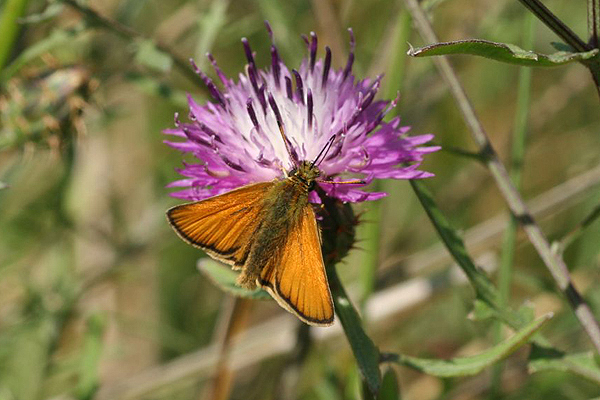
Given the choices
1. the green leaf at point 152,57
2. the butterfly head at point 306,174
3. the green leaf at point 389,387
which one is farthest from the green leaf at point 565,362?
the green leaf at point 152,57

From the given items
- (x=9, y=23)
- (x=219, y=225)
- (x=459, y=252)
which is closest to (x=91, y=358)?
(x=219, y=225)

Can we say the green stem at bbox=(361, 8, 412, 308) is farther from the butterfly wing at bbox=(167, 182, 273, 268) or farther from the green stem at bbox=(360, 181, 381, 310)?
the butterfly wing at bbox=(167, 182, 273, 268)

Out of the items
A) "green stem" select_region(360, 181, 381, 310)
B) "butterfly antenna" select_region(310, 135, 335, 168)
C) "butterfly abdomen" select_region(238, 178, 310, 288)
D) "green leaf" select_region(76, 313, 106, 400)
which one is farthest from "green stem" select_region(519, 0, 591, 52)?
"green leaf" select_region(76, 313, 106, 400)

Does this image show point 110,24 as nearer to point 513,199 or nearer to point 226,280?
point 226,280

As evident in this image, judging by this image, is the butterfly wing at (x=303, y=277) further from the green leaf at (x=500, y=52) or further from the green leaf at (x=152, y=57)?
the green leaf at (x=152, y=57)

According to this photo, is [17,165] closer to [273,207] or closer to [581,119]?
[273,207]

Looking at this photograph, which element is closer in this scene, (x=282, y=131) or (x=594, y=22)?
(x=594, y=22)

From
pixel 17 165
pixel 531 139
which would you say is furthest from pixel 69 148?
pixel 531 139
